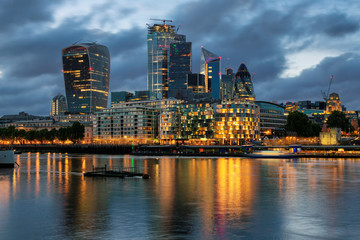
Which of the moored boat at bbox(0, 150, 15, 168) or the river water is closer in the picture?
the river water

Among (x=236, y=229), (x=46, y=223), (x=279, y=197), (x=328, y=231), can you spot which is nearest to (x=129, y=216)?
(x=46, y=223)

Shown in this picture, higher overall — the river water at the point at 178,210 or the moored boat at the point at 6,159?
the moored boat at the point at 6,159

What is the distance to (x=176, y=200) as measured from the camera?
167ft

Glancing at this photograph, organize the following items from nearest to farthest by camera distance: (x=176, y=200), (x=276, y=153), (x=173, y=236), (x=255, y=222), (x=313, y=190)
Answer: (x=173, y=236) → (x=255, y=222) → (x=176, y=200) → (x=313, y=190) → (x=276, y=153)

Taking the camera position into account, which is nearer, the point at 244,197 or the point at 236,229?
the point at 236,229

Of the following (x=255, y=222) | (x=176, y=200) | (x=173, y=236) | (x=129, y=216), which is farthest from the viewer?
(x=176, y=200)

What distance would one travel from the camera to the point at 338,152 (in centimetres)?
19325

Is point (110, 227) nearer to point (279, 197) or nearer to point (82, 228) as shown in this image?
point (82, 228)

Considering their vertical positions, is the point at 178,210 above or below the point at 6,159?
below

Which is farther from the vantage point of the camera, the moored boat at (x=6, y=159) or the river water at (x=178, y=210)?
the moored boat at (x=6, y=159)

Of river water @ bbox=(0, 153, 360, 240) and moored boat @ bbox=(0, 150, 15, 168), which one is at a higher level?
moored boat @ bbox=(0, 150, 15, 168)

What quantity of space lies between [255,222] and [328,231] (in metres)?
6.43

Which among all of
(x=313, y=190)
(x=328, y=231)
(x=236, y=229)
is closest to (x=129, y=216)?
(x=236, y=229)

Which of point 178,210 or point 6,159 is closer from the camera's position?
point 178,210
